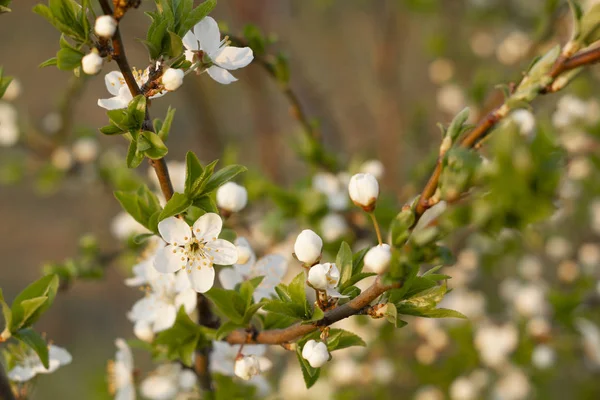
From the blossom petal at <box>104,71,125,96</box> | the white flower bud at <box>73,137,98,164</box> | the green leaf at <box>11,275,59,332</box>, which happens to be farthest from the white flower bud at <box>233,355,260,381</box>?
the white flower bud at <box>73,137,98,164</box>

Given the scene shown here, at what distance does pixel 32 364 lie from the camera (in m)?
0.75

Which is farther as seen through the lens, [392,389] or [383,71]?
[383,71]

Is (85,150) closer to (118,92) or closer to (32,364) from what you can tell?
(32,364)

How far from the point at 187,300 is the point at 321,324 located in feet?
0.66

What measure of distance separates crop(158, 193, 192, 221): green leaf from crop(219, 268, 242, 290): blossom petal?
16 cm

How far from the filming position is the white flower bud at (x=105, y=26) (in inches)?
20.4

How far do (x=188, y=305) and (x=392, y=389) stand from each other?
1.16m

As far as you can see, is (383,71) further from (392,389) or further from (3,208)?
(3,208)

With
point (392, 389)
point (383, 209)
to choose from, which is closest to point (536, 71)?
point (383, 209)

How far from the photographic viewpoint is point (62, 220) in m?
4.48

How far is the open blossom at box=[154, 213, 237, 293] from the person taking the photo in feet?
2.05

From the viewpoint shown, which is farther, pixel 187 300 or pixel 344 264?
pixel 187 300

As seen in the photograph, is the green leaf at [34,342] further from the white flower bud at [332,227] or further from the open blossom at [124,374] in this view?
the white flower bud at [332,227]

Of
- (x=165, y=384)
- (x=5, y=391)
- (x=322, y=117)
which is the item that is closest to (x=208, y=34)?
(x=5, y=391)
